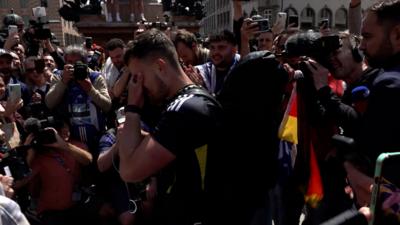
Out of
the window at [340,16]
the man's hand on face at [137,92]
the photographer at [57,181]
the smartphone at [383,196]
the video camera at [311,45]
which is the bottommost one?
the photographer at [57,181]

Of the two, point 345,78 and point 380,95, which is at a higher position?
point 380,95

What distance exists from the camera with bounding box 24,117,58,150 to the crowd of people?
12 millimetres

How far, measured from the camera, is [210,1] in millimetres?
86312

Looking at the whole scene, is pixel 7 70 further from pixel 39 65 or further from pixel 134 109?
pixel 134 109

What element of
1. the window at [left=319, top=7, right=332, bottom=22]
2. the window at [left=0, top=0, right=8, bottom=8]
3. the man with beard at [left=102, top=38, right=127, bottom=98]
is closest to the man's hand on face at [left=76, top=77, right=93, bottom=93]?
the man with beard at [left=102, top=38, right=127, bottom=98]

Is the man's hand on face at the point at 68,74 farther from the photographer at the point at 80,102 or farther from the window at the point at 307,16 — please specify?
the window at the point at 307,16

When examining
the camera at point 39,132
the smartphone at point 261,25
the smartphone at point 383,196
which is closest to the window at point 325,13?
the smartphone at point 261,25

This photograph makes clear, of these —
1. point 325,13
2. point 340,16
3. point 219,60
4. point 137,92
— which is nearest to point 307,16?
point 325,13

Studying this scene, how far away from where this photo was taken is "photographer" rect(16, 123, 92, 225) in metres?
4.22

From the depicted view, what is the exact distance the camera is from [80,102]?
194 inches

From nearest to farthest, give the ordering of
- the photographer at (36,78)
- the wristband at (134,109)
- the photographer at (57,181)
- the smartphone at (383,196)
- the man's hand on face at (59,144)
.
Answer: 1. the smartphone at (383,196)
2. the wristband at (134,109)
3. the man's hand on face at (59,144)
4. the photographer at (57,181)
5. the photographer at (36,78)

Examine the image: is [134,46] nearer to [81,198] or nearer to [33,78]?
[81,198]

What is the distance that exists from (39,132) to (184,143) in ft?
6.90

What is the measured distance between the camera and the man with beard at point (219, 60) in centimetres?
470
